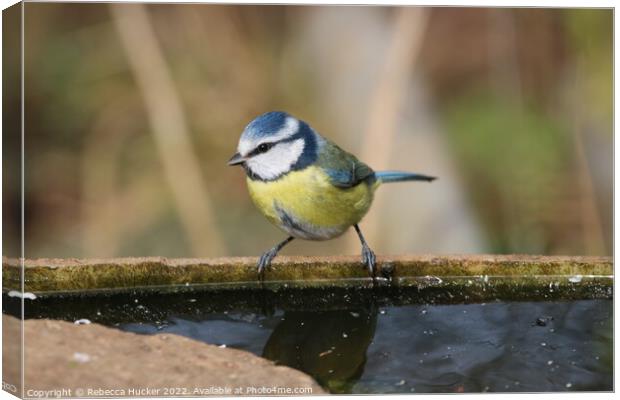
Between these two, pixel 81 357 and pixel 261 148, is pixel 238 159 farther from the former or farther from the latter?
pixel 81 357

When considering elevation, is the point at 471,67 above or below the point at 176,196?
above

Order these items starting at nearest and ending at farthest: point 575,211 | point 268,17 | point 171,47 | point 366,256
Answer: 1. point 366,256
2. point 575,211
3. point 171,47
4. point 268,17

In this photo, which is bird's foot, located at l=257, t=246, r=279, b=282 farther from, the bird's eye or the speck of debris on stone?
the speck of debris on stone

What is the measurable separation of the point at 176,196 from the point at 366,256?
113 cm

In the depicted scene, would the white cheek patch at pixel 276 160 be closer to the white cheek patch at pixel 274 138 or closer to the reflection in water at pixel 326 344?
the white cheek patch at pixel 274 138

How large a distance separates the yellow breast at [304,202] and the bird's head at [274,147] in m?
0.03

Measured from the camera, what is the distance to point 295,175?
8.35 feet

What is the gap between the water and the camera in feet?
7.18

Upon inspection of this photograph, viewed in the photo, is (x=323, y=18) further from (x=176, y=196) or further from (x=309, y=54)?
(x=176, y=196)

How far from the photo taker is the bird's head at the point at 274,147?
8.02 ft

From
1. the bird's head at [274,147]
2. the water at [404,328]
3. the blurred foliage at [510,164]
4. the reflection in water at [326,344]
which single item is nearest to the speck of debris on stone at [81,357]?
the water at [404,328]

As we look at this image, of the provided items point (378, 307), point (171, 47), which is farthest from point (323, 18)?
point (378, 307)

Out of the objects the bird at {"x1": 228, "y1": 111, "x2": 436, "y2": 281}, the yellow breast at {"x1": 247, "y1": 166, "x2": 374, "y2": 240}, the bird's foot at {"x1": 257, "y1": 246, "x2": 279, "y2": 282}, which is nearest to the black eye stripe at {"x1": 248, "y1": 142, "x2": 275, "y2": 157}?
the bird at {"x1": 228, "y1": 111, "x2": 436, "y2": 281}

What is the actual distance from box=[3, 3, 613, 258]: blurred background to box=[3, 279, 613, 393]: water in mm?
392
